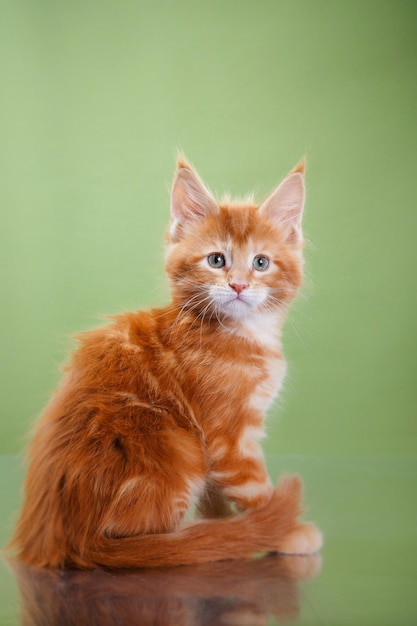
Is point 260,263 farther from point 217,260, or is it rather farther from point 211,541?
point 211,541

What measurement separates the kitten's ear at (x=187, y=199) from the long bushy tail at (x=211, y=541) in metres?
0.74

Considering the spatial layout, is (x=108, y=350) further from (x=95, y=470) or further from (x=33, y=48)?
(x=33, y=48)

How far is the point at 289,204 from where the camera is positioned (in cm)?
198

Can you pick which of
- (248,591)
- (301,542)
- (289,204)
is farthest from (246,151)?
(248,591)

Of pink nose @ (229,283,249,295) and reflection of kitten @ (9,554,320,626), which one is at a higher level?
pink nose @ (229,283,249,295)

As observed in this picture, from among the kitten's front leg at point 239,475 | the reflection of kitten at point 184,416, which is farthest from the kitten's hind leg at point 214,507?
the kitten's front leg at point 239,475

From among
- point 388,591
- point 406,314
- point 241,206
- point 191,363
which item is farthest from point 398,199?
point 388,591

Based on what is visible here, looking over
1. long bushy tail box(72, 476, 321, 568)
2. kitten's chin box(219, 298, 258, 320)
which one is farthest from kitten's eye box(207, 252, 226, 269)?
long bushy tail box(72, 476, 321, 568)

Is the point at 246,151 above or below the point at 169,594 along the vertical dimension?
above

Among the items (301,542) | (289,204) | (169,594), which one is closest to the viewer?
(169,594)

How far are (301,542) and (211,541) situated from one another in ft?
0.82

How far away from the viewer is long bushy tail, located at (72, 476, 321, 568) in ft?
5.28

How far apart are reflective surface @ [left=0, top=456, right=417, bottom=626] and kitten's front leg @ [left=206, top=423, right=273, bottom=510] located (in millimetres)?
148

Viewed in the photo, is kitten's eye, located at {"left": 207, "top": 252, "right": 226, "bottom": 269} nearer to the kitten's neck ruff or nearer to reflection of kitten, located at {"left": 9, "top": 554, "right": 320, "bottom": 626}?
the kitten's neck ruff
